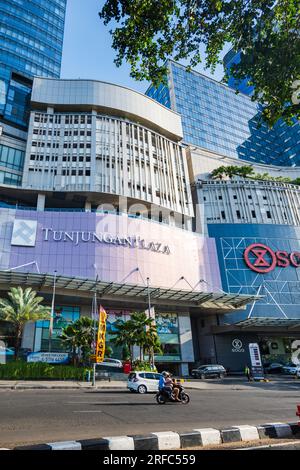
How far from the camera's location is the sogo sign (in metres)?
58.5

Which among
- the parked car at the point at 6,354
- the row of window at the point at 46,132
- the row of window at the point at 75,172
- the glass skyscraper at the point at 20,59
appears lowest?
the parked car at the point at 6,354

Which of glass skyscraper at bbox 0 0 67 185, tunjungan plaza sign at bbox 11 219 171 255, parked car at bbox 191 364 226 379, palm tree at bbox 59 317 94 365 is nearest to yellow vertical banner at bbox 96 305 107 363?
palm tree at bbox 59 317 94 365

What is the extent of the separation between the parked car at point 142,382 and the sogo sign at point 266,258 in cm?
3932

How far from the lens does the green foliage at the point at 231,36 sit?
1159cm

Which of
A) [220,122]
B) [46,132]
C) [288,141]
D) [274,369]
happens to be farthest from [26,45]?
[288,141]

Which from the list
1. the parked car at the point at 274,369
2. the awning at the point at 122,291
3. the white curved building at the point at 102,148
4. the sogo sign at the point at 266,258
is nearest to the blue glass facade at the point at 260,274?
the sogo sign at the point at 266,258

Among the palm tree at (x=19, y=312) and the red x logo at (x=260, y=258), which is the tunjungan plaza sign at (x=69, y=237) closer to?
the palm tree at (x=19, y=312)

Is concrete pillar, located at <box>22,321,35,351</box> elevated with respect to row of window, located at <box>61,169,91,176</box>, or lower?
lower

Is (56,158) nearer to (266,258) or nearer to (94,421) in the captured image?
(266,258)

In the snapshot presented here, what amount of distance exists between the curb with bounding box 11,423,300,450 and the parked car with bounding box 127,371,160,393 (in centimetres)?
1642

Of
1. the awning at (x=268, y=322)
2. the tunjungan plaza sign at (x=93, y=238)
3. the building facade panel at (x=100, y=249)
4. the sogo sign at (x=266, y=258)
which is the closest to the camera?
the building facade panel at (x=100, y=249)

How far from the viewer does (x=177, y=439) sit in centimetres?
688

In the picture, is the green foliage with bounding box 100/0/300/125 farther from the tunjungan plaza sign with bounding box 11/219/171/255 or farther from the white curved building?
the white curved building
